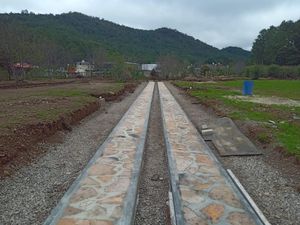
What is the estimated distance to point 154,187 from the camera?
6488mm

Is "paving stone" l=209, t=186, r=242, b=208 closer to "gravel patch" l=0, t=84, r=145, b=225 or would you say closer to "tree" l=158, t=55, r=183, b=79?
"gravel patch" l=0, t=84, r=145, b=225

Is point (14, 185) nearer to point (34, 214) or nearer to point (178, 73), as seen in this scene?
point (34, 214)

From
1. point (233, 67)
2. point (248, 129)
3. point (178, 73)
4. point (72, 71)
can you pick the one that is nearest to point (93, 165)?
point (248, 129)

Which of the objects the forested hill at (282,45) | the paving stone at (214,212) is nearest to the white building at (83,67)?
the forested hill at (282,45)

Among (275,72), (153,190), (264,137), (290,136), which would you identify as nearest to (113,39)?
(275,72)

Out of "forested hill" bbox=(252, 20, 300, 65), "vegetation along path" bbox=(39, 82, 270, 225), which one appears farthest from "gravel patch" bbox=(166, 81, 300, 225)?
"forested hill" bbox=(252, 20, 300, 65)

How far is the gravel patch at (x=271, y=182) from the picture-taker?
5402 millimetres

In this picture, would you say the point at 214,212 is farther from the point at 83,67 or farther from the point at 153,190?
the point at 83,67

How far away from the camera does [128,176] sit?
677 cm

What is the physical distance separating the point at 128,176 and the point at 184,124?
668 centimetres

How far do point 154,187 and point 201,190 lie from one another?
90 cm

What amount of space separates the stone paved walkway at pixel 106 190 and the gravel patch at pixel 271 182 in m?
2.08

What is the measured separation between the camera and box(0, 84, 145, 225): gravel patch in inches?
210

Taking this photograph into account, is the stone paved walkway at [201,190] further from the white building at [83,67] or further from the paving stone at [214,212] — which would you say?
the white building at [83,67]
